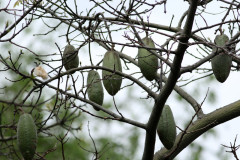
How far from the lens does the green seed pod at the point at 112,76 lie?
3.21 metres

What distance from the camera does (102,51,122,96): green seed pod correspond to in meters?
3.21

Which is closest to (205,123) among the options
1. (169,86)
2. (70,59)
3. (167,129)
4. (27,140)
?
(167,129)

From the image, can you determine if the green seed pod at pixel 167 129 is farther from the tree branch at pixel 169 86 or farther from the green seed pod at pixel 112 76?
the green seed pod at pixel 112 76

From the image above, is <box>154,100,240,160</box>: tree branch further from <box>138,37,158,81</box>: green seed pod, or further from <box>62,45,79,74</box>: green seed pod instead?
<box>62,45,79,74</box>: green seed pod

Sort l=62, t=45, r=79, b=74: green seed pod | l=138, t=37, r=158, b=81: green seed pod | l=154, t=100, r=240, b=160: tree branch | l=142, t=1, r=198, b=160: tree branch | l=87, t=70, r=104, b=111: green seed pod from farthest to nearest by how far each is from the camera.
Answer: l=154, t=100, r=240, b=160: tree branch → l=62, t=45, r=79, b=74: green seed pod → l=87, t=70, r=104, b=111: green seed pod → l=138, t=37, r=158, b=81: green seed pod → l=142, t=1, r=198, b=160: tree branch

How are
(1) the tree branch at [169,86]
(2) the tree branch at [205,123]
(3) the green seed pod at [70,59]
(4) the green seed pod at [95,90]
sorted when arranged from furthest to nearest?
(2) the tree branch at [205,123], (3) the green seed pod at [70,59], (4) the green seed pod at [95,90], (1) the tree branch at [169,86]

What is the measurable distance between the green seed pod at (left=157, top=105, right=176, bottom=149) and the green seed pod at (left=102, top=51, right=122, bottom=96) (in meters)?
0.34

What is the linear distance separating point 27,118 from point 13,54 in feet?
25.6

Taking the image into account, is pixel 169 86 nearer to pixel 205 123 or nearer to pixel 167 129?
pixel 167 129

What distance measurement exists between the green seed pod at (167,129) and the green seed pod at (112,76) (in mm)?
337

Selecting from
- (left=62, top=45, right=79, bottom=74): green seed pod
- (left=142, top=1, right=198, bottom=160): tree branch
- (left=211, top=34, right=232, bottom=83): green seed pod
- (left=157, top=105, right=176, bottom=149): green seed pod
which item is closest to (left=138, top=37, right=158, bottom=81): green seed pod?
(left=142, top=1, right=198, bottom=160): tree branch

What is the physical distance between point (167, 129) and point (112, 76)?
1.53 feet

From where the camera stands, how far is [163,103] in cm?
317

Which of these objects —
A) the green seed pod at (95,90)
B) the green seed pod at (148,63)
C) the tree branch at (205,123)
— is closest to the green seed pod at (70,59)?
the green seed pod at (95,90)
